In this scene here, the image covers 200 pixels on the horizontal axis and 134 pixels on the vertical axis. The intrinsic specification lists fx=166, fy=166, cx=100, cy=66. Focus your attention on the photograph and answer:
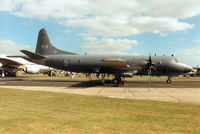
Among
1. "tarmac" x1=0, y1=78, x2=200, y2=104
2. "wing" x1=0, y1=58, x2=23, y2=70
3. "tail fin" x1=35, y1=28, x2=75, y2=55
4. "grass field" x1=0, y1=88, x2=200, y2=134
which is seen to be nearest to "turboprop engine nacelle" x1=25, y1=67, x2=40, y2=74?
"wing" x1=0, y1=58, x2=23, y2=70

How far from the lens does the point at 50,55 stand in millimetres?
27406

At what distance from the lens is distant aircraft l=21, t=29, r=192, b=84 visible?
916 inches

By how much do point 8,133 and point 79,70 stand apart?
2104 cm

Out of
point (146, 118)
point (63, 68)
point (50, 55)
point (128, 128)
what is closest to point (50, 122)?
point (128, 128)

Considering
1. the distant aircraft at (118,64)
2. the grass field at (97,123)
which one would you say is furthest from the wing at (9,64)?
the grass field at (97,123)

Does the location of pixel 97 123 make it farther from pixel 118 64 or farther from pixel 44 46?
pixel 44 46

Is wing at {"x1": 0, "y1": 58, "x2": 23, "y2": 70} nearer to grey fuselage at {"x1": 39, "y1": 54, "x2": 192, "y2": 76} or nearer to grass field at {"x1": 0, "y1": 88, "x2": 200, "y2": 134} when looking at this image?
grey fuselage at {"x1": 39, "y1": 54, "x2": 192, "y2": 76}

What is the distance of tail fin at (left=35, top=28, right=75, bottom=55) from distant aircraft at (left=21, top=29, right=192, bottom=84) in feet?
4.87

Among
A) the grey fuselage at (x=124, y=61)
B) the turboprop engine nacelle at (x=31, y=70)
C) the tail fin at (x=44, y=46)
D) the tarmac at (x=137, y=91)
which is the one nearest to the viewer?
the tarmac at (x=137, y=91)

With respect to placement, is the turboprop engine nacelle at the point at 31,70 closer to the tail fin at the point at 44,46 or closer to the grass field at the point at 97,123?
the tail fin at the point at 44,46

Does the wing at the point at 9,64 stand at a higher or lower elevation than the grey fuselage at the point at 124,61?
higher

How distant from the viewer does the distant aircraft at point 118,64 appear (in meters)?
23.3

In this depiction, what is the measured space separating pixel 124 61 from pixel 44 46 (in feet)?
46.6

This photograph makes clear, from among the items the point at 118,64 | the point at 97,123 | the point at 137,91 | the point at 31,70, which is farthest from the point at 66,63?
the point at 31,70
